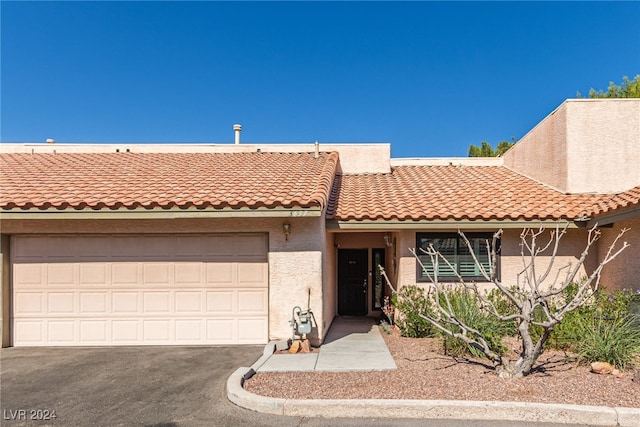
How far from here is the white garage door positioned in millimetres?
8562

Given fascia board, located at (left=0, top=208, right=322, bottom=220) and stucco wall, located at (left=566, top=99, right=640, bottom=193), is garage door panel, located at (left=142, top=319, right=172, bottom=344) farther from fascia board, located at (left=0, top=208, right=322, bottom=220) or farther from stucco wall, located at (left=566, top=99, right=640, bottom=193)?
stucco wall, located at (left=566, top=99, right=640, bottom=193)

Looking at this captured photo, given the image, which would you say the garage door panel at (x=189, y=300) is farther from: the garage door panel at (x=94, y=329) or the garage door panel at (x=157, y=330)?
the garage door panel at (x=94, y=329)

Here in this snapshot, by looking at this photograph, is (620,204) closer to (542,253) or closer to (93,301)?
(542,253)

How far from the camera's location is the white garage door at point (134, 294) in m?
8.56

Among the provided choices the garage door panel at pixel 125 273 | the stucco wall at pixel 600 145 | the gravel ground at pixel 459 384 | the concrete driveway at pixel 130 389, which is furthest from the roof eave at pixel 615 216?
the garage door panel at pixel 125 273

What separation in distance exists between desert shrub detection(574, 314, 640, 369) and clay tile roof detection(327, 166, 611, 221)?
10.2ft

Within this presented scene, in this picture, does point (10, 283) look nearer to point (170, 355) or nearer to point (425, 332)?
point (170, 355)

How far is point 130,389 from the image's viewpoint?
5.96 metres

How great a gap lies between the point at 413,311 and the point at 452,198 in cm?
336

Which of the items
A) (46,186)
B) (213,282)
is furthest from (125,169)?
(213,282)

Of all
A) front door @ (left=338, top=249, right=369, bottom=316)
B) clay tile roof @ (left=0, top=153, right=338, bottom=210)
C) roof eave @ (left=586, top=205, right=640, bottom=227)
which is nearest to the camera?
roof eave @ (left=586, top=205, right=640, bottom=227)

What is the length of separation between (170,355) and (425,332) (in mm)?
5505

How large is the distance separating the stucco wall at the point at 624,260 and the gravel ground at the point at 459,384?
344 centimetres

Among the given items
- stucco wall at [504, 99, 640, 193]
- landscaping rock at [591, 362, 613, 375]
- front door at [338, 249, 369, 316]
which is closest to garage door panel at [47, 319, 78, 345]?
front door at [338, 249, 369, 316]
